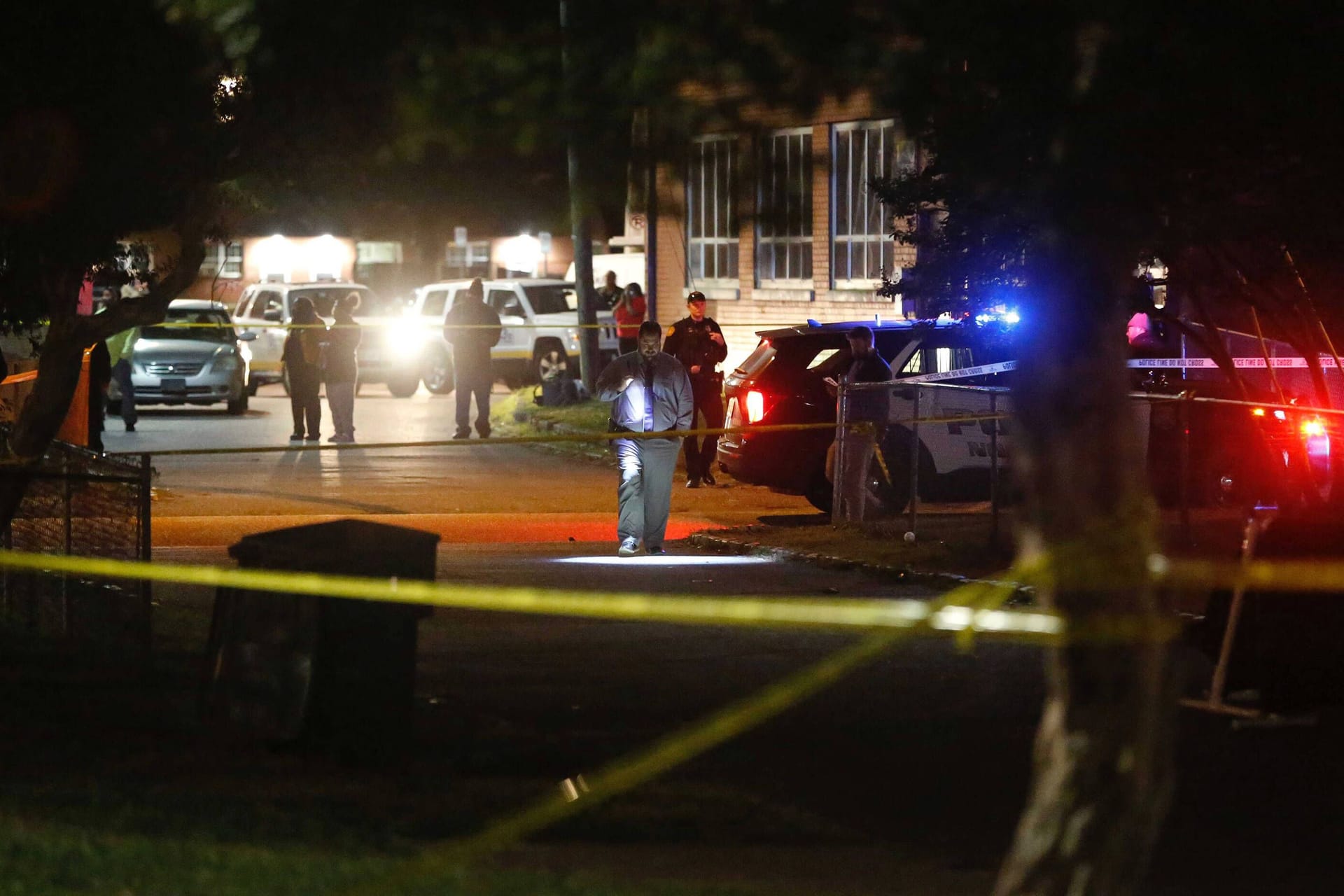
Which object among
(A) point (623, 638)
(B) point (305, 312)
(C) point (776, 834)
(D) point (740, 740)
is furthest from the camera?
(B) point (305, 312)

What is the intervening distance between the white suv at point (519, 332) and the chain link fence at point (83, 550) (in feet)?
72.9

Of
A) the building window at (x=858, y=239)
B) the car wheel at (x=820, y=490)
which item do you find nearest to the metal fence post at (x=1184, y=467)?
the car wheel at (x=820, y=490)

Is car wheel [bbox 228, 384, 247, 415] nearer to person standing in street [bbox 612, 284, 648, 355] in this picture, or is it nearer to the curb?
person standing in street [bbox 612, 284, 648, 355]

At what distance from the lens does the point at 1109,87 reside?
17.4 ft

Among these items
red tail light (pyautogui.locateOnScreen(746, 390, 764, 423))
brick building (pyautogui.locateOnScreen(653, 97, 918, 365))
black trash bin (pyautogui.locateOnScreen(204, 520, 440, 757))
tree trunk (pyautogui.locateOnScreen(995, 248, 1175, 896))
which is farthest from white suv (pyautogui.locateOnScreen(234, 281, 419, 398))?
tree trunk (pyautogui.locateOnScreen(995, 248, 1175, 896))

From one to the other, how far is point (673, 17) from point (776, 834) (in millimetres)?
2936

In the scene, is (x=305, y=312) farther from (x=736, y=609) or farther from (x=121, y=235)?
(x=736, y=609)

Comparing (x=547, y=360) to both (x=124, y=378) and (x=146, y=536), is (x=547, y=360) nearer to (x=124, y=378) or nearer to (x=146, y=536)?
(x=124, y=378)

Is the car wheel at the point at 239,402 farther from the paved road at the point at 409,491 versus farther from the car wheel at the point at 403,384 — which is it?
the car wheel at the point at 403,384

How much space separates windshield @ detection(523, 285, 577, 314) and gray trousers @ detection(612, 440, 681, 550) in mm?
18883

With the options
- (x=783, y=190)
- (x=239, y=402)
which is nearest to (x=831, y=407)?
(x=783, y=190)

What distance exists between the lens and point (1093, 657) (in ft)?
16.4

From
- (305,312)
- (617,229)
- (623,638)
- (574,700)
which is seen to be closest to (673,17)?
(574,700)

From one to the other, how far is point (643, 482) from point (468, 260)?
5619cm
